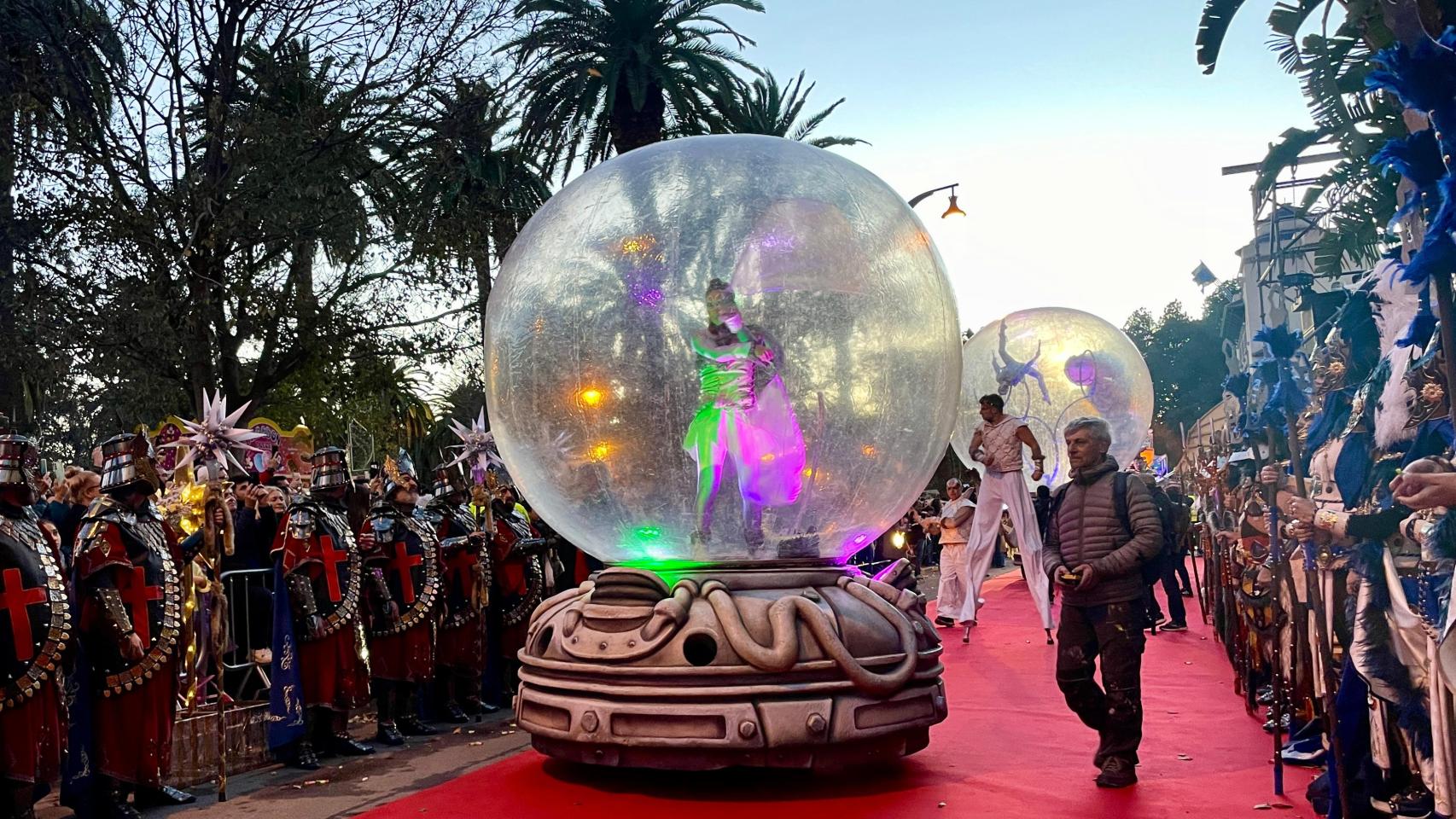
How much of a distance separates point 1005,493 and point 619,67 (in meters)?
10.2

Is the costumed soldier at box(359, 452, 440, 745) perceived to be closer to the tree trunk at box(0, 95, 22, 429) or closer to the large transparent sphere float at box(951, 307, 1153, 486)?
the tree trunk at box(0, 95, 22, 429)

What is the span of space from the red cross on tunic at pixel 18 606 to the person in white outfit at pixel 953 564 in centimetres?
850

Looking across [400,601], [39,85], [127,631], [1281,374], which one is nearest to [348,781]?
[127,631]

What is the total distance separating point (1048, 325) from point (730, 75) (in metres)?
6.51

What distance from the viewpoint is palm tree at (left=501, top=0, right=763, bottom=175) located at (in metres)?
18.7

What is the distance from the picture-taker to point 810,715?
588 cm

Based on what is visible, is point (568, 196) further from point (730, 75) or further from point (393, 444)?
point (393, 444)

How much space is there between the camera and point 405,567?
887cm

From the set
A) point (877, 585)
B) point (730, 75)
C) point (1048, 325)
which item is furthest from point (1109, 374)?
point (877, 585)

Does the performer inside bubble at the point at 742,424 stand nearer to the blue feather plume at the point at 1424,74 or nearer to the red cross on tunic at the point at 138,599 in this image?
the red cross on tunic at the point at 138,599

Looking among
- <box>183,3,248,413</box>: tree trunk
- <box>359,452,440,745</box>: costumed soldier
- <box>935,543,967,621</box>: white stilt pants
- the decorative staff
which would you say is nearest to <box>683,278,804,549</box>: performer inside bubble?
the decorative staff

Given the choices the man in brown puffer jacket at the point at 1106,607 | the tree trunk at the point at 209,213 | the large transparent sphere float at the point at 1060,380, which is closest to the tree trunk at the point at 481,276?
the tree trunk at the point at 209,213

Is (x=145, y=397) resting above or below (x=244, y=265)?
below

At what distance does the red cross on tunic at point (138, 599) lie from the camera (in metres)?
6.52
